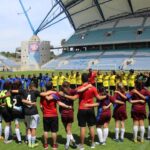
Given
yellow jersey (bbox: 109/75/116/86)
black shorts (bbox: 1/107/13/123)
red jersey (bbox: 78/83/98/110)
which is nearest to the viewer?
red jersey (bbox: 78/83/98/110)

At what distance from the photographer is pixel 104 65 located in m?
A: 65.6

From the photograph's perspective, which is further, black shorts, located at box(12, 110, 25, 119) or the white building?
the white building

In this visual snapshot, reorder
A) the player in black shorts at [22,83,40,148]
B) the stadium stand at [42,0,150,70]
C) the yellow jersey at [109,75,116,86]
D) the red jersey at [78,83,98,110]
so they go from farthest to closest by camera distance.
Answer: the stadium stand at [42,0,150,70] → the yellow jersey at [109,75,116,86] → the player in black shorts at [22,83,40,148] → the red jersey at [78,83,98,110]

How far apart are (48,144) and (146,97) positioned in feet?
11.3

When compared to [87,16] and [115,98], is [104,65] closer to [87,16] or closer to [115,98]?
[87,16]

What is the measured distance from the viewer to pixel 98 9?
256 feet

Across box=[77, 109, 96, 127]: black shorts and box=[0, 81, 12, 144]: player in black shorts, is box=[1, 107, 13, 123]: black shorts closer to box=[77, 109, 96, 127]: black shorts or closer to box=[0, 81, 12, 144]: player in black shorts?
box=[0, 81, 12, 144]: player in black shorts

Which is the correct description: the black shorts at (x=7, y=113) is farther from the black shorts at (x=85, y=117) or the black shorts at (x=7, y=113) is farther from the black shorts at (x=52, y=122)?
the black shorts at (x=85, y=117)

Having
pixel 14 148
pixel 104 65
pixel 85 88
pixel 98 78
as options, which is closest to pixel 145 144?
pixel 85 88

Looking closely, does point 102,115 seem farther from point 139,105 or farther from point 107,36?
point 107,36

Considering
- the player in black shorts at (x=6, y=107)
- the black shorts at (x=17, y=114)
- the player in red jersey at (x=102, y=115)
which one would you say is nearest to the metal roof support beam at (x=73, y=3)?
the player in black shorts at (x=6, y=107)

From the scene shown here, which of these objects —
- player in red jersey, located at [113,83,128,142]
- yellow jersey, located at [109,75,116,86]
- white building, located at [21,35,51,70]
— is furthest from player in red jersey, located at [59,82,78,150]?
white building, located at [21,35,51,70]

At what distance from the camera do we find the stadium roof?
73450 mm

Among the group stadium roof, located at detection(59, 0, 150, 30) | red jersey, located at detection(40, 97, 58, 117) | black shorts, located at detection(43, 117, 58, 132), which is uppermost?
stadium roof, located at detection(59, 0, 150, 30)
